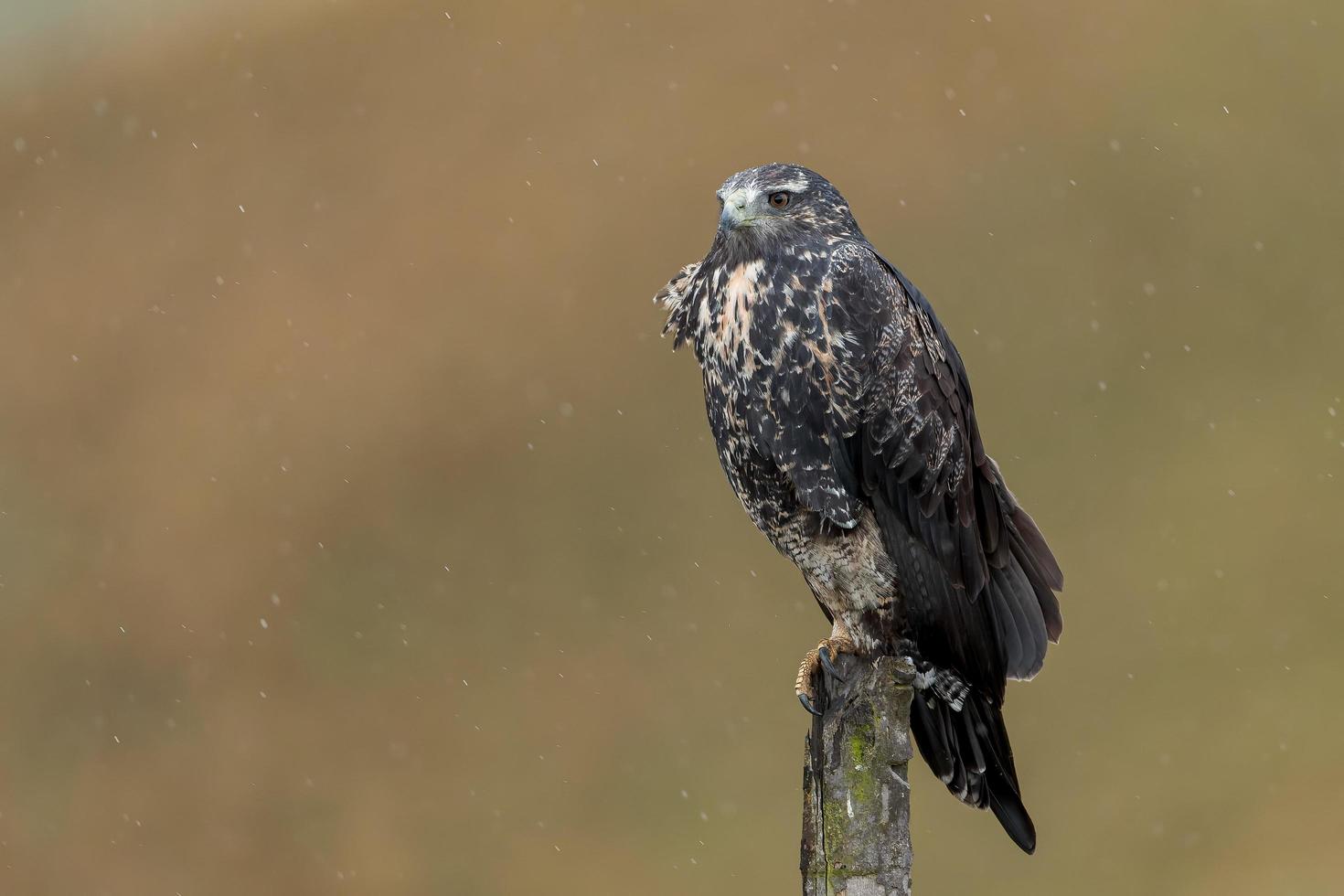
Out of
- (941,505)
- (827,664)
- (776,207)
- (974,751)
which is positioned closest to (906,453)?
(941,505)

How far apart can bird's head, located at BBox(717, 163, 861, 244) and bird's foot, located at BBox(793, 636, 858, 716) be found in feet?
5.24

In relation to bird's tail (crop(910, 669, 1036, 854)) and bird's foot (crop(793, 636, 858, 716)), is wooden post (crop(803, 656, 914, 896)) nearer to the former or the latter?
bird's foot (crop(793, 636, 858, 716))

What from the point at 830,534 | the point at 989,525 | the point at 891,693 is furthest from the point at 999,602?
the point at 891,693

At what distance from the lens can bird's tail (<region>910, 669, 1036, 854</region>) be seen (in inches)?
201

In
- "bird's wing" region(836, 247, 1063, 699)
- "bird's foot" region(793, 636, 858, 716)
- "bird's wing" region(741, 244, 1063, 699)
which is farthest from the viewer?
"bird's foot" region(793, 636, 858, 716)

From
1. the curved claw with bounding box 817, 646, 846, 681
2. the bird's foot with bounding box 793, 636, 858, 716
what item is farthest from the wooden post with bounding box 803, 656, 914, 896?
the bird's foot with bounding box 793, 636, 858, 716

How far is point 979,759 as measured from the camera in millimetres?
5098

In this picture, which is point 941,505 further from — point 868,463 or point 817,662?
point 817,662

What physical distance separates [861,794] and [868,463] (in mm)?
1207

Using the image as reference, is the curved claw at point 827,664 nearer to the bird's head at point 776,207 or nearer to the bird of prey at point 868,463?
the bird of prey at point 868,463

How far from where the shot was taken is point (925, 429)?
4871 mm

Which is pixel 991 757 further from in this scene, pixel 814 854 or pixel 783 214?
pixel 783 214

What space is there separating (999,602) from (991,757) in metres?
0.60

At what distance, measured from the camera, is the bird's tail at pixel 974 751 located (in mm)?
5105
